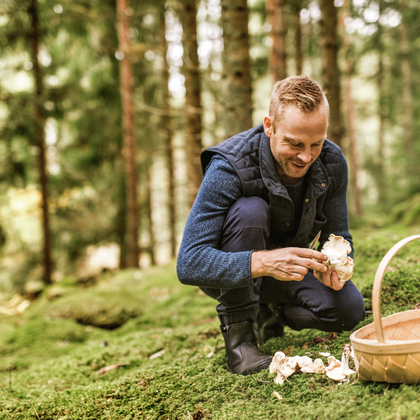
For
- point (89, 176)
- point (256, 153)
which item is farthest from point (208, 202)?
point (89, 176)

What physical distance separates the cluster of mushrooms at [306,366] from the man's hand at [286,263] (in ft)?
1.42

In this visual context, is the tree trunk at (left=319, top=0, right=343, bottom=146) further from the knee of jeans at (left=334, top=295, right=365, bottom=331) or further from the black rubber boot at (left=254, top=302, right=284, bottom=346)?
the knee of jeans at (left=334, top=295, right=365, bottom=331)

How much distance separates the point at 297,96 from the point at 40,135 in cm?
813

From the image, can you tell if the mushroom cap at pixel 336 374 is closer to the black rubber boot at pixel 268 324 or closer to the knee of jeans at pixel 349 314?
the knee of jeans at pixel 349 314

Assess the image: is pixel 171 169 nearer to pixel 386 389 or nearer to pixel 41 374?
pixel 41 374

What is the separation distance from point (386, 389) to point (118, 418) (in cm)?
137

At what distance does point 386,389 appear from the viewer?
157cm

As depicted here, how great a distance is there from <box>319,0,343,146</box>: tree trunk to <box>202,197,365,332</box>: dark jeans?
4.29m

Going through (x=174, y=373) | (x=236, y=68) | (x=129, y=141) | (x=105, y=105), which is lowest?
(x=174, y=373)

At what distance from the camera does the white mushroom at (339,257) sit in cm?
195

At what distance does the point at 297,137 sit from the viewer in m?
1.91

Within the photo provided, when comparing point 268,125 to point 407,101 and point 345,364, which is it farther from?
point 407,101

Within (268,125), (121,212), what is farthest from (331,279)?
(121,212)

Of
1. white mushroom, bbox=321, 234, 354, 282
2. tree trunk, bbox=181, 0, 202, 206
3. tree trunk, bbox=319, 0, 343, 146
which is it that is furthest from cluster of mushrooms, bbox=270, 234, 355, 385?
tree trunk, bbox=319, 0, 343, 146
